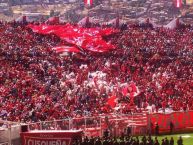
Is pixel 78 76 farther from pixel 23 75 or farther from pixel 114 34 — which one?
pixel 114 34

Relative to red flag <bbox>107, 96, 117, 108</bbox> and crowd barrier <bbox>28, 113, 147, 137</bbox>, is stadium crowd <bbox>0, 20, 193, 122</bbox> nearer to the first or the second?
red flag <bbox>107, 96, 117, 108</bbox>

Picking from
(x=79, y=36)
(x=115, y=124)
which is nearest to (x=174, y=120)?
(x=115, y=124)

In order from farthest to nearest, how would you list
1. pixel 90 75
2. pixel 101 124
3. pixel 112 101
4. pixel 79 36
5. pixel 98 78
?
pixel 79 36, pixel 90 75, pixel 98 78, pixel 112 101, pixel 101 124

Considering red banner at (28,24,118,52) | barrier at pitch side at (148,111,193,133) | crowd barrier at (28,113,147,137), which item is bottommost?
barrier at pitch side at (148,111,193,133)

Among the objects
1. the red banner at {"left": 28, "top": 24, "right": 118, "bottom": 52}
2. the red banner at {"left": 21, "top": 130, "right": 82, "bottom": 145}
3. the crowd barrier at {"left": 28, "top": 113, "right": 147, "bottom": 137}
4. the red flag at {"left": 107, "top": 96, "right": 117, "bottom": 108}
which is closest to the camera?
the red banner at {"left": 21, "top": 130, "right": 82, "bottom": 145}

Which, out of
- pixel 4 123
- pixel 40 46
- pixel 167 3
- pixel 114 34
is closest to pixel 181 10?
pixel 167 3

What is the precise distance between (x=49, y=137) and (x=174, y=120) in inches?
456

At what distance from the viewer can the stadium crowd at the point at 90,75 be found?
3734cm

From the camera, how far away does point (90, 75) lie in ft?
146

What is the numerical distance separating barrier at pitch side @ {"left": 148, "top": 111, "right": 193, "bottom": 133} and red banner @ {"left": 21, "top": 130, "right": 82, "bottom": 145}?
9.54m

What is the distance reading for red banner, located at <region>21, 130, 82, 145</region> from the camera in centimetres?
2588

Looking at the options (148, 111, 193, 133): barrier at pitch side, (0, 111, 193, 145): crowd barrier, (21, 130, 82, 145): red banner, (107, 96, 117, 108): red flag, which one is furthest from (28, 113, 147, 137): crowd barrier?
(107, 96, 117, 108): red flag

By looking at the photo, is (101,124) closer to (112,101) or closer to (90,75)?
(112,101)

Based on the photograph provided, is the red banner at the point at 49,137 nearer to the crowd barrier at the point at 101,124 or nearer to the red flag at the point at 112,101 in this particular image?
the crowd barrier at the point at 101,124
